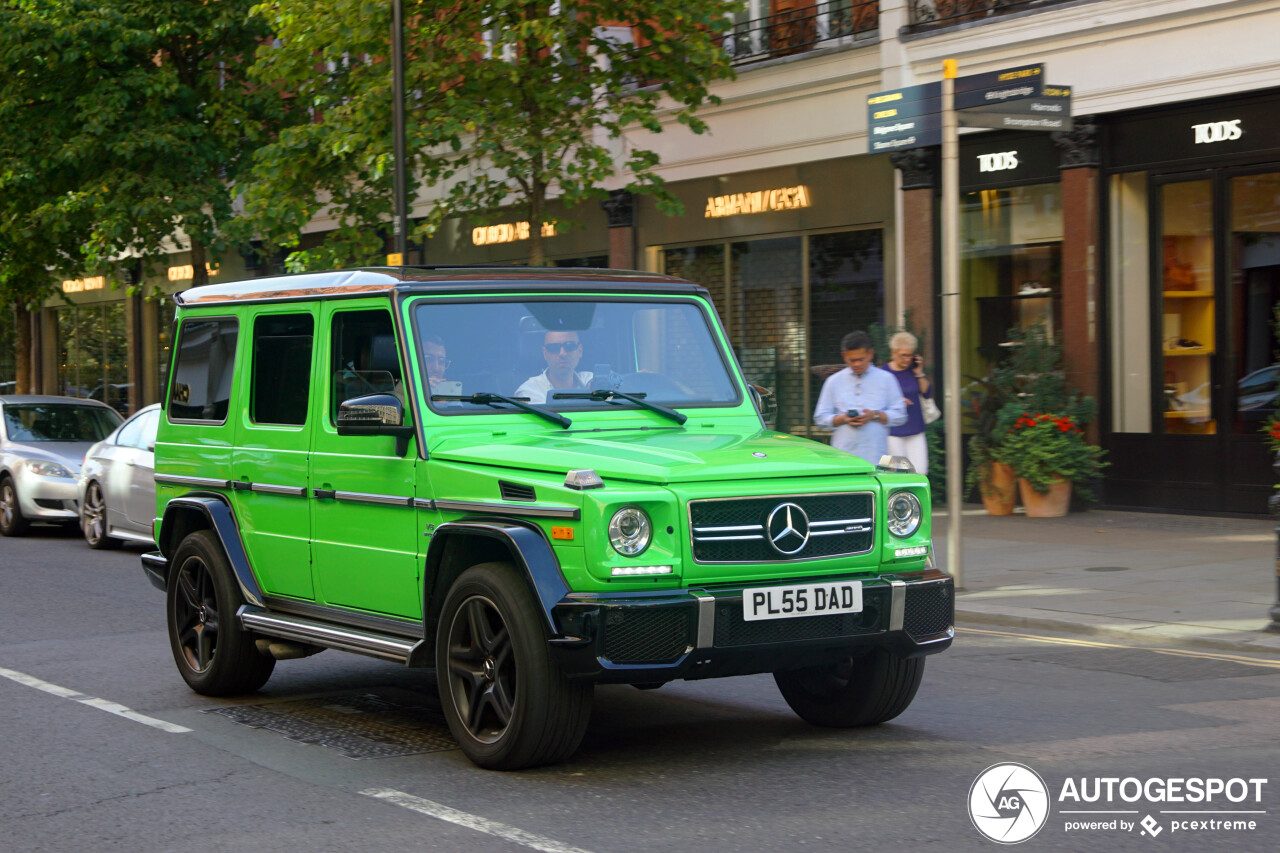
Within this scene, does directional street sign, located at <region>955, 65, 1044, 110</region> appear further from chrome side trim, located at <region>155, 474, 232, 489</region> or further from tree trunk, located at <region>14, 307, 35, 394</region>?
tree trunk, located at <region>14, 307, 35, 394</region>

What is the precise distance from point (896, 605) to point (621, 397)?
1.72 metres

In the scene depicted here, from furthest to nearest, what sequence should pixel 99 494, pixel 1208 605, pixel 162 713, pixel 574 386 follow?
pixel 99 494 → pixel 1208 605 → pixel 162 713 → pixel 574 386

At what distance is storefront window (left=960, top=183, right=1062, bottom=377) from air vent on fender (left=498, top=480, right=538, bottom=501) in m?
12.6

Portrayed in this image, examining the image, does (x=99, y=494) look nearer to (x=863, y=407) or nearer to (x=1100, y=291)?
(x=863, y=407)

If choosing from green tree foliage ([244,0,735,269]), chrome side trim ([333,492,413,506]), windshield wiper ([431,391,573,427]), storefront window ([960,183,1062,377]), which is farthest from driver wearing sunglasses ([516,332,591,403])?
storefront window ([960,183,1062,377])

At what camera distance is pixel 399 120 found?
17.7 m

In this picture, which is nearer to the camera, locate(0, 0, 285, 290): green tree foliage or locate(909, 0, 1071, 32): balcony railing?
locate(909, 0, 1071, 32): balcony railing

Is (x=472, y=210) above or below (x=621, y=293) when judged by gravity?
above

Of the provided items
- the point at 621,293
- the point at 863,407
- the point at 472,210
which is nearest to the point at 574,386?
the point at 621,293

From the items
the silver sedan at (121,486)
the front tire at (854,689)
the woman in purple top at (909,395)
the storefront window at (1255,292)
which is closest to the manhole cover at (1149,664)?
the front tire at (854,689)

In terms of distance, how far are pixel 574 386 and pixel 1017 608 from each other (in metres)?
4.90

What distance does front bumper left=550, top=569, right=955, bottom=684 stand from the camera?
577 cm

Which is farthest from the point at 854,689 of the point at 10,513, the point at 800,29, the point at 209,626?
the point at 800,29

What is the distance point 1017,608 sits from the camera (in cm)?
1087
